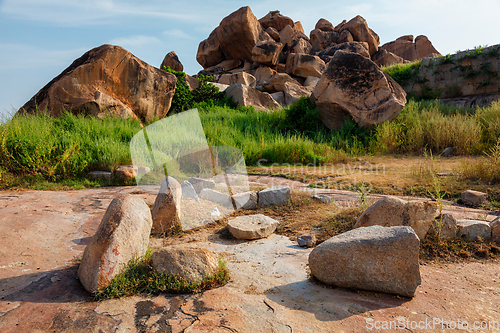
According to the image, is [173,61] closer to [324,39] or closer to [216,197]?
[324,39]

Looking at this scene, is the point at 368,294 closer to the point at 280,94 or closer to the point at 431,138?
the point at 431,138

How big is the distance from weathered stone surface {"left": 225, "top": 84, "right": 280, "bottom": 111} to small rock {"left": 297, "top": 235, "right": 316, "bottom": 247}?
1116 centimetres

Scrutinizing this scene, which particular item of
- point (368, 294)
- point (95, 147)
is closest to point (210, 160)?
point (95, 147)

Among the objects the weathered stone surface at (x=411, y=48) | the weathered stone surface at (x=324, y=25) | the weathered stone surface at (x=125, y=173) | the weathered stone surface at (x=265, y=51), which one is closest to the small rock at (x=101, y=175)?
the weathered stone surface at (x=125, y=173)

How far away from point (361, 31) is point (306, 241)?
25.4 meters

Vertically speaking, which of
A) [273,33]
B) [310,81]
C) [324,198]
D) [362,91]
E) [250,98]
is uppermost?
[273,33]

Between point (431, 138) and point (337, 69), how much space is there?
11.2 feet

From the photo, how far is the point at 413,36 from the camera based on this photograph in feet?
92.4

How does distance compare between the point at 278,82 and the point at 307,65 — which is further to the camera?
the point at 307,65

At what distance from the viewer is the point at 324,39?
2534 cm

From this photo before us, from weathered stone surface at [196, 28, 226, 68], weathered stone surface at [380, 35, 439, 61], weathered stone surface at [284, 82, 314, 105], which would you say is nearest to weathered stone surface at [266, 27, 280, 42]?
weathered stone surface at [196, 28, 226, 68]

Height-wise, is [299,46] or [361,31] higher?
[361,31]

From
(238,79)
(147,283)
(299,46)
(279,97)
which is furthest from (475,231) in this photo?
(299,46)

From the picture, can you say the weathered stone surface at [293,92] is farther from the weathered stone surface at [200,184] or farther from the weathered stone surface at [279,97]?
the weathered stone surface at [200,184]
